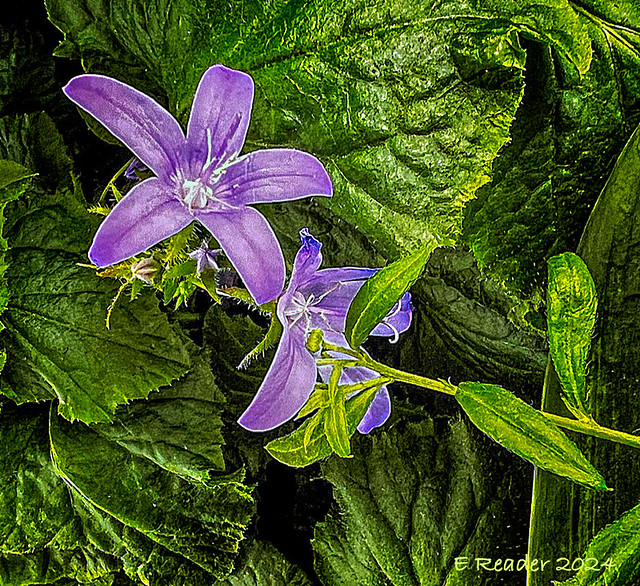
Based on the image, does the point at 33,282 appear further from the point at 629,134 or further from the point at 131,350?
the point at 629,134

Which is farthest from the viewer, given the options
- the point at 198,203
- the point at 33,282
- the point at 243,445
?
the point at 243,445

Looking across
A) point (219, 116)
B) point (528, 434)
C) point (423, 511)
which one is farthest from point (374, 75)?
point (423, 511)

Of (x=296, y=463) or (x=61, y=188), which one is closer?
(x=296, y=463)

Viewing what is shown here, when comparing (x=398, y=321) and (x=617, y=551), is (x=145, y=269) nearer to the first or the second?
(x=398, y=321)

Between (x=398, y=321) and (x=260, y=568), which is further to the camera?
(x=260, y=568)

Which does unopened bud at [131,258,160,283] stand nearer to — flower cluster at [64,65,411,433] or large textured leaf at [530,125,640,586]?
flower cluster at [64,65,411,433]

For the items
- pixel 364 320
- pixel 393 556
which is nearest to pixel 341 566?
pixel 393 556

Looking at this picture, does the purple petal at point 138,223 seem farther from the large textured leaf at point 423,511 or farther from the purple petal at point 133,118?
the large textured leaf at point 423,511
